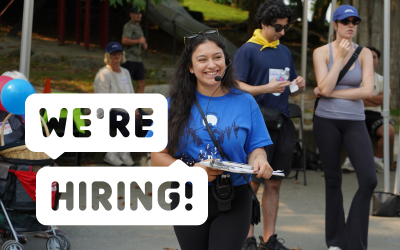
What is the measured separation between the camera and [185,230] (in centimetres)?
294

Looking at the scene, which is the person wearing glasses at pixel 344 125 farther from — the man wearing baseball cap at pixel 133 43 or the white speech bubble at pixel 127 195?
the man wearing baseball cap at pixel 133 43

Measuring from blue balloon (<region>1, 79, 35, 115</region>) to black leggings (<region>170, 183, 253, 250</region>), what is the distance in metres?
1.96

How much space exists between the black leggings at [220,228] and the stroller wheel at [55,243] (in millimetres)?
1947

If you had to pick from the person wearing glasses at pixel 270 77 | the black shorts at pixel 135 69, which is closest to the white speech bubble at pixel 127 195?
the person wearing glasses at pixel 270 77

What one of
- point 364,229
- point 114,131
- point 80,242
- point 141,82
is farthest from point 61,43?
point 364,229

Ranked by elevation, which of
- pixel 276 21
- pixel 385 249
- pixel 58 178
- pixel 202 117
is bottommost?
pixel 385 249

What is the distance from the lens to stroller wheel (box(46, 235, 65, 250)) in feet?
15.0

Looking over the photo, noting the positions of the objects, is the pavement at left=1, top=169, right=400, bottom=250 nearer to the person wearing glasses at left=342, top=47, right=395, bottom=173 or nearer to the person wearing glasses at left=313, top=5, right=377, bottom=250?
the person wearing glasses at left=313, top=5, right=377, bottom=250

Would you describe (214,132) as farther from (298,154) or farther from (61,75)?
(61,75)

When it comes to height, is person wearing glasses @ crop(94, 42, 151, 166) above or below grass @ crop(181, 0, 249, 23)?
below

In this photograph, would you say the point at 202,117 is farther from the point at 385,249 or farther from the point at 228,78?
the point at 385,249

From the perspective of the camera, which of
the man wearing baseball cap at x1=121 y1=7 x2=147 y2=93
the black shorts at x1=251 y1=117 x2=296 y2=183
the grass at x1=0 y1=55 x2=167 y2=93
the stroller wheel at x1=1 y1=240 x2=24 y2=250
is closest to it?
the stroller wheel at x1=1 y1=240 x2=24 y2=250

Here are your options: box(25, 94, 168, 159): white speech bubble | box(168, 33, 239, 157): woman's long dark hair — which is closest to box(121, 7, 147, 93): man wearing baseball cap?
box(25, 94, 168, 159): white speech bubble

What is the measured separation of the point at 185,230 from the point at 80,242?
7.96ft
